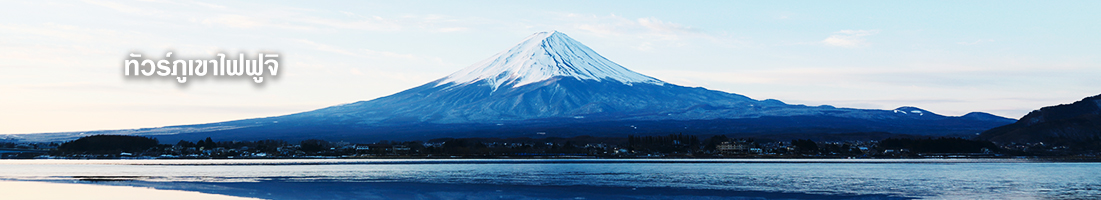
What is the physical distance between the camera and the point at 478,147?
167 m

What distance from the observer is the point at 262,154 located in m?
161

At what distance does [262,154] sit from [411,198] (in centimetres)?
12570

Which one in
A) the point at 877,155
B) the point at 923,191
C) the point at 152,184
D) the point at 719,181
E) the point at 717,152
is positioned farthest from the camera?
the point at 717,152

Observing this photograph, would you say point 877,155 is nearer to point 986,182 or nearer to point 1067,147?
point 1067,147

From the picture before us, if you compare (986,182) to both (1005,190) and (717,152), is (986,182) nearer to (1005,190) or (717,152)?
(1005,190)

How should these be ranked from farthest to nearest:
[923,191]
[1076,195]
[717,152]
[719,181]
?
[717,152]
[719,181]
[923,191]
[1076,195]

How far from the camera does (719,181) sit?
187 feet

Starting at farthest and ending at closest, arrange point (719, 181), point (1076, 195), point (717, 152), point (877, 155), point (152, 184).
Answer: point (717, 152), point (877, 155), point (719, 181), point (152, 184), point (1076, 195)

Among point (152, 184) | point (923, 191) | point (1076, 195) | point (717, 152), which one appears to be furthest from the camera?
point (717, 152)

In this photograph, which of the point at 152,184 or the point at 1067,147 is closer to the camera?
the point at 152,184

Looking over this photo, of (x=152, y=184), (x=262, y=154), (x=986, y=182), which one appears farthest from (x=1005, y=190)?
(x=262, y=154)

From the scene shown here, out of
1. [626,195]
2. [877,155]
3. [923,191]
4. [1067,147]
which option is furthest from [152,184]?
[1067,147]

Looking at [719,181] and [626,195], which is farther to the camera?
[719,181]

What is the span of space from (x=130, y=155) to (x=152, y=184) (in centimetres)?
11363
